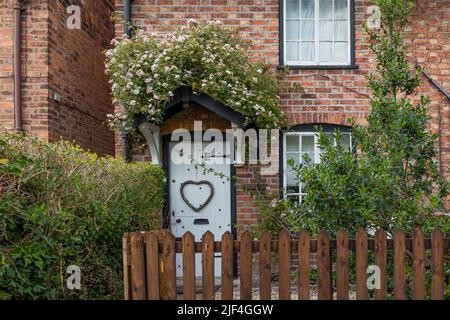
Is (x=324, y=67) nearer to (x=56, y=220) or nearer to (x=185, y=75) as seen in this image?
(x=185, y=75)

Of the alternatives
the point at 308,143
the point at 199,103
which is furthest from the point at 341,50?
the point at 199,103

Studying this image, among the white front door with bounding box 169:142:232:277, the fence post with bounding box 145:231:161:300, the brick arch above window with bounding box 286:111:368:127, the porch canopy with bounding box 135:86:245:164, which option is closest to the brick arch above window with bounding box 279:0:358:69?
the brick arch above window with bounding box 286:111:368:127

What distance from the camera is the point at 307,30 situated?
855cm

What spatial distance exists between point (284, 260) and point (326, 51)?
553 cm

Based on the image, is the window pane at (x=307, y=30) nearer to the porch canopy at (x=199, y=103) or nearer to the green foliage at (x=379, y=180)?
the porch canopy at (x=199, y=103)

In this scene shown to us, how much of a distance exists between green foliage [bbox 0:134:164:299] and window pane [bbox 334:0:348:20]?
5.38 m

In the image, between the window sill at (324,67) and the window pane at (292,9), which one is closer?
the window sill at (324,67)

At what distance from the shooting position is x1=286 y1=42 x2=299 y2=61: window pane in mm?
8492

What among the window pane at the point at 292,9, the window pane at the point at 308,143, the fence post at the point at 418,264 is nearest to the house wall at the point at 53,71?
the window pane at the point at 292,9

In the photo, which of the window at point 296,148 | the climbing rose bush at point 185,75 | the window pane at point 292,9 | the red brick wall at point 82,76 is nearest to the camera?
the climbing rose bush at point 185,75

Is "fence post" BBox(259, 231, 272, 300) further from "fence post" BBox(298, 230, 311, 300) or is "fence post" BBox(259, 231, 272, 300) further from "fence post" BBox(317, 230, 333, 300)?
"fence post" BBox(317, 230, 333, 300)

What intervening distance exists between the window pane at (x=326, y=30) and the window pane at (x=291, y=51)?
1.70 feet

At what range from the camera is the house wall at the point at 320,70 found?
8.34 metres
